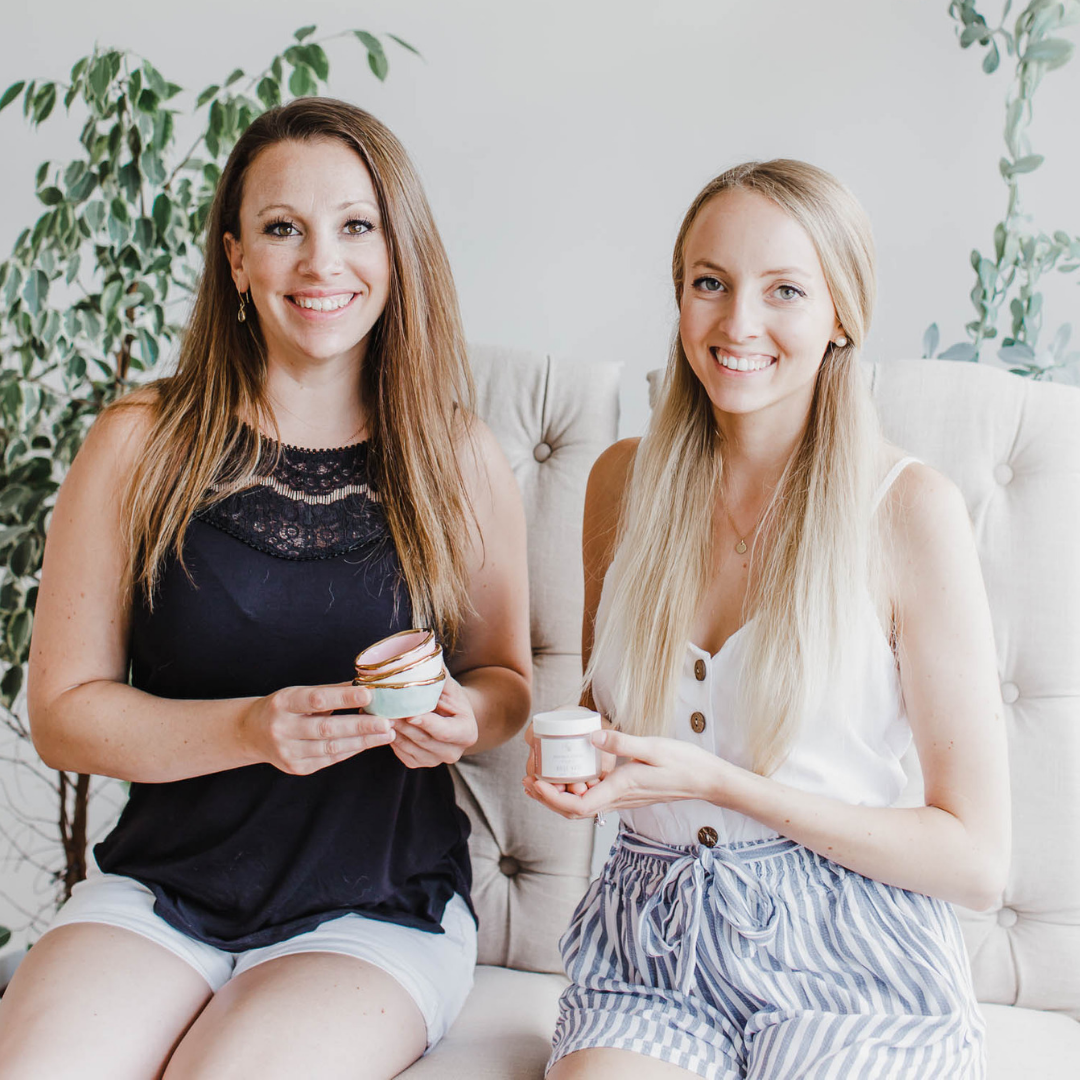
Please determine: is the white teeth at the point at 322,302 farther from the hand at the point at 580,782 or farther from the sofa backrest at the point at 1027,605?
the sofa backrest at the point at 1027,605

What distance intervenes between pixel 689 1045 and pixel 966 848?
36 centimetres

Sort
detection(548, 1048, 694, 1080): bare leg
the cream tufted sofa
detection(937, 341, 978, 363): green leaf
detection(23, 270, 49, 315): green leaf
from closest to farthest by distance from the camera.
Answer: detection(548, 1048, 694, 1080): bare leg < the cream tufted sofa < detection(937, 341, 978, 363): green leaf < detection(23, 270, 49, 315): green leaf

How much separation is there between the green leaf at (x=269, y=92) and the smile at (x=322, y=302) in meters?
0.63

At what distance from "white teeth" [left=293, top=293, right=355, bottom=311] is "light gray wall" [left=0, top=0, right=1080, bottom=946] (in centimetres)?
74

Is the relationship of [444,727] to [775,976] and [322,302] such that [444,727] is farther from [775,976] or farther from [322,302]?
[322,302]

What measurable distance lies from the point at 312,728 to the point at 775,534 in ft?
1.94

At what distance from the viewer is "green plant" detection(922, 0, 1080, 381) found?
5.32 feet

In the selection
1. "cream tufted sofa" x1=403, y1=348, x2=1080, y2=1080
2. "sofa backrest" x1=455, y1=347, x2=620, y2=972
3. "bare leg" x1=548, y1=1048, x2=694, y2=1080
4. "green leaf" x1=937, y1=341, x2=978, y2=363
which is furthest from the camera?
"green leaf" x1=937, y1=341, x2=978, y2=363

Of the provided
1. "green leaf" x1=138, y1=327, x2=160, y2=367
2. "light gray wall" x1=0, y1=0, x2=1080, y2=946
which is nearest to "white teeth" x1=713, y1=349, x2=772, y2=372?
"light gray wall" x1=0, y1=0, x2=1080, y2=946

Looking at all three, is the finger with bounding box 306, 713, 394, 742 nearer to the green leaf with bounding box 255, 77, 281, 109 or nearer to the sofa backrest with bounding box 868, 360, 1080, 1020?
the sofa backrest with bounding box 868, 360, 1080, 1020

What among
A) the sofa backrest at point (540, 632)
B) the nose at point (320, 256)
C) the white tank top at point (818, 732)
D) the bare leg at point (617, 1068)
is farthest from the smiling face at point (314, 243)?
the bare leg at point (617, 1068)

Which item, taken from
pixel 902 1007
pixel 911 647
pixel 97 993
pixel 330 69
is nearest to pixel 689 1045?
pixel 902 1007

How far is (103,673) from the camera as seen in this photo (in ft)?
4.43

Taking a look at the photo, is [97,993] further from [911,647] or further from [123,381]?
[123,381]
